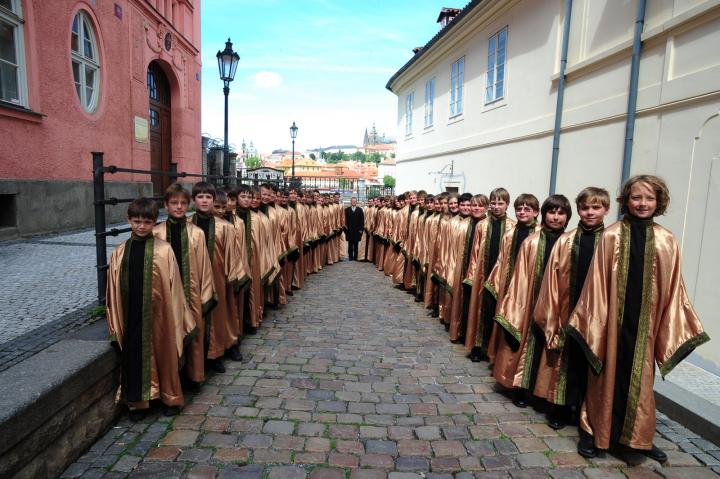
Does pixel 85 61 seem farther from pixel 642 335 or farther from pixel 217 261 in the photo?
pixel 642 335

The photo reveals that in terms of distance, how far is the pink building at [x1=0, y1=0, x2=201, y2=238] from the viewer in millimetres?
9352

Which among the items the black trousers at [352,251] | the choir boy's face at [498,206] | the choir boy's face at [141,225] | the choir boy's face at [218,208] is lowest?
the black trousers at [352,251]

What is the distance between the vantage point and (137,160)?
1455cm

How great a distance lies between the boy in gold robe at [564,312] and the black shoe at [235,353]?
300 centimetres

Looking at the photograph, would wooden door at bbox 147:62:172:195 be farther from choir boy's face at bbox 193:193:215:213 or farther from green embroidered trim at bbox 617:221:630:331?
green embroidered trim at bbox 617:221:630:331

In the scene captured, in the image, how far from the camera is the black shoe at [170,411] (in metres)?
3.67

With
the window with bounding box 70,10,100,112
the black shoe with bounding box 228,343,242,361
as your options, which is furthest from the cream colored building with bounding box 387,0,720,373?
the window with bounding box 70,10,100,112

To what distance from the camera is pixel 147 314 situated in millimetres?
3479

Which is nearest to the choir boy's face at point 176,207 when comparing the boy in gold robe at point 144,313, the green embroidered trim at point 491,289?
the boy in gold robe at point 144,313

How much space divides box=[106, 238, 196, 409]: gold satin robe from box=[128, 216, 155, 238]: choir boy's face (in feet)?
Answer: 0.25

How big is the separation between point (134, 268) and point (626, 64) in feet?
24.3

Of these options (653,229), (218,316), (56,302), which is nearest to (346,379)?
(218,316)

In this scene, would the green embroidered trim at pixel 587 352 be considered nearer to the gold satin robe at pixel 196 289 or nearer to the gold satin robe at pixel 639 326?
A: the gold satin robe at pixel 639 326

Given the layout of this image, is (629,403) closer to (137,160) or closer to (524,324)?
(524,324)
